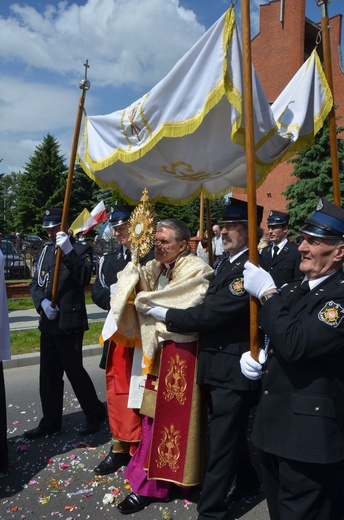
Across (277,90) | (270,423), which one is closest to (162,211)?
(277,90)

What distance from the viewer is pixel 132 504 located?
316 centimetres

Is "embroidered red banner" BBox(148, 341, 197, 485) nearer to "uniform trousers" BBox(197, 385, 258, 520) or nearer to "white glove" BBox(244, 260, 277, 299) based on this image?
"uniform trousers" BBox(197, 385, 258, 520)

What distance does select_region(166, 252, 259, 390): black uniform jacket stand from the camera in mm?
2855

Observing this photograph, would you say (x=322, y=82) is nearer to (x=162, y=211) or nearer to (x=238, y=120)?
(x=238, y=120)

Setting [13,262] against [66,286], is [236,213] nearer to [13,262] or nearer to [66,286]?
[66,286]

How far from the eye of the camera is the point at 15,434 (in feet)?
14.4

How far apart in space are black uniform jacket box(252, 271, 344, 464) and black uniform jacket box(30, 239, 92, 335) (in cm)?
237

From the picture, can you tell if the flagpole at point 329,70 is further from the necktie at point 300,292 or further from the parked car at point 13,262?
the parked car at point 13,262

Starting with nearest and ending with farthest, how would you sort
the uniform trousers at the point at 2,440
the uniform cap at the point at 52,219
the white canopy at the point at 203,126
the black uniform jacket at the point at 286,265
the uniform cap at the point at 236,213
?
the white canopy at the point at 203,126, the uniform cap at the point at 236,213, the uniform trousers at the point at 2,440, the uniform cap at the point at 52,219, the black uniform jacket at the point at 286,265

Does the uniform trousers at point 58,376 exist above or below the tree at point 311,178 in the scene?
below

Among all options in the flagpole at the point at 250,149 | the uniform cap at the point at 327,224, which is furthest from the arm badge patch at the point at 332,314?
the flagpole at the point at 250,149

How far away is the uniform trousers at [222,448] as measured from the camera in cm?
286

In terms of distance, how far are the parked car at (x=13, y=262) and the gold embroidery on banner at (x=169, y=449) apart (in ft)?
43.3

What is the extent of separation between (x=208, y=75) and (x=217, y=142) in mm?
Result: 845
